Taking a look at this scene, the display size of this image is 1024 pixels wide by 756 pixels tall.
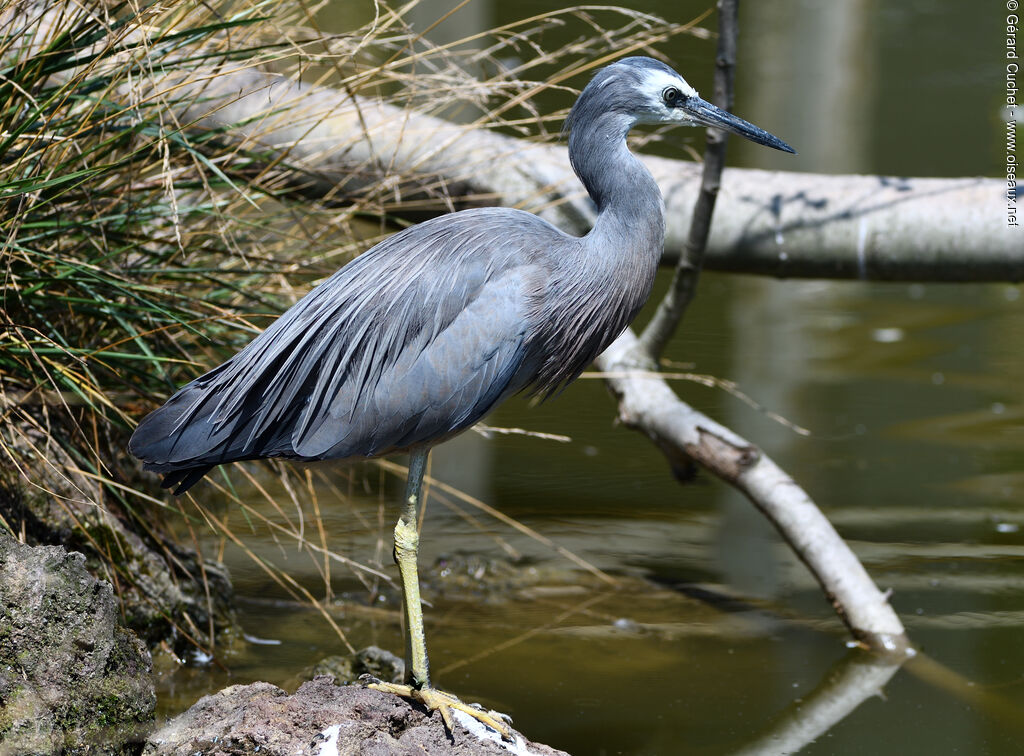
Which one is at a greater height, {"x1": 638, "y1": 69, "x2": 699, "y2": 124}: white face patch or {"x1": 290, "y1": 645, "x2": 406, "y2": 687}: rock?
{"x1": 638, "y1": 69, "x2": 699, "y2": 124}: white face patch

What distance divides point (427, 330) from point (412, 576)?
0.58 m

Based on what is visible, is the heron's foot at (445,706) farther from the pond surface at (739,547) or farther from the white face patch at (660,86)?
the white face patch at (660,86)

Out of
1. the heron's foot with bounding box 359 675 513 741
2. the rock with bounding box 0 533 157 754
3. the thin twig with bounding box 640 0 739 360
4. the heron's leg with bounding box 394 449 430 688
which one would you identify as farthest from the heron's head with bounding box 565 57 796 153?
the rock with bounding box 0 533 157 754

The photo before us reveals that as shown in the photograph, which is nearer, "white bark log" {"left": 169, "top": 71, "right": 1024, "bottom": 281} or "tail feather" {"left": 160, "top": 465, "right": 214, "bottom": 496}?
"tail feather" {"left": 160, "top": 465, "right": 214, "bottom": 496}

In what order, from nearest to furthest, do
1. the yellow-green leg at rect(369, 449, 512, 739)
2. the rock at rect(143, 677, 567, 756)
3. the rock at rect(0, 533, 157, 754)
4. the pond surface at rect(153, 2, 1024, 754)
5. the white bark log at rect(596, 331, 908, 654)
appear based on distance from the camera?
the rock at rect(143, 677, 567, 756)
the rock at rect(0, 533, 157, 754)
the yellow-green leg at rect(369, 449, 512, 739)
the pond surface at rect(153, 2, 1024, 754)
the white bark log at rect(596, 331, 908, 654)

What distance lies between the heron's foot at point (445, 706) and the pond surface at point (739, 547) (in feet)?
1.91

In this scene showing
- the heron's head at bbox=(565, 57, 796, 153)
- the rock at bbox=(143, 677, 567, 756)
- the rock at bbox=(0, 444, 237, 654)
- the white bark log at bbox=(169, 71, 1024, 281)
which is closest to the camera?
the rock at bbox=(143, 677, 567, 756)

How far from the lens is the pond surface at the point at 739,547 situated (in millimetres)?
3572

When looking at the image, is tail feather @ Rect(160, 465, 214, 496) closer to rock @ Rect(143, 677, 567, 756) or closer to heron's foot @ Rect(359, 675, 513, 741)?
rock @ Rect(143, 677, 567, 756)

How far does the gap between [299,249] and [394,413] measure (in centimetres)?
145

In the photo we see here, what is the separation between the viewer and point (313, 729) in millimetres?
2615

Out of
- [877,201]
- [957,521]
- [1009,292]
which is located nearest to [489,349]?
[877,201]

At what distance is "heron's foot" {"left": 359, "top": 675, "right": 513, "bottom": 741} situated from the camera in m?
2.77

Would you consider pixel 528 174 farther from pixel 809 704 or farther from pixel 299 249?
pixel 809 704
